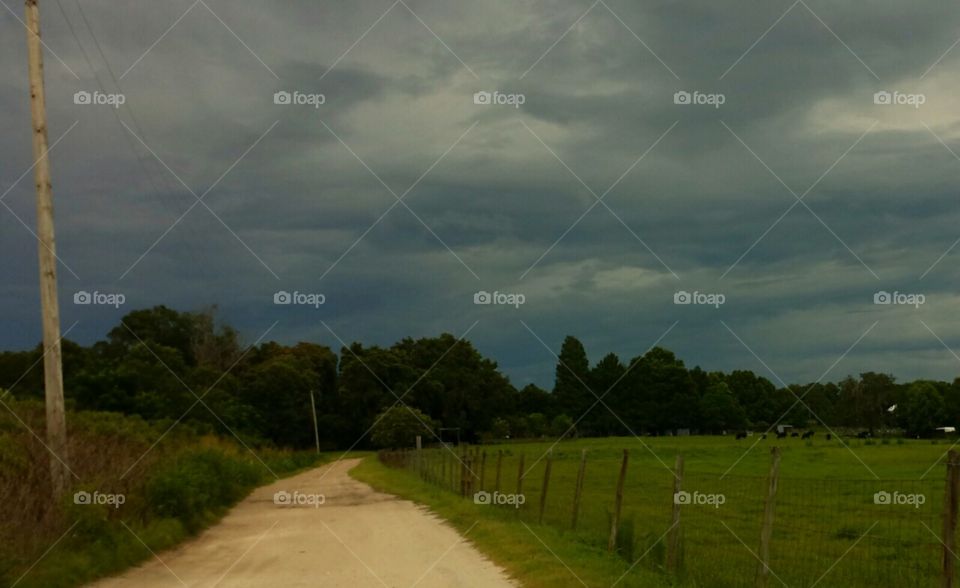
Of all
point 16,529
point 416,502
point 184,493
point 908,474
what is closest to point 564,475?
point 908,474

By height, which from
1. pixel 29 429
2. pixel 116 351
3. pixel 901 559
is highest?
pixel 116 351

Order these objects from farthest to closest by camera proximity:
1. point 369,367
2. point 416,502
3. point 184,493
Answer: point 369,367 → point 416,502 → point 184,493

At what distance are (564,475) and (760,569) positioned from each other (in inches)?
1336

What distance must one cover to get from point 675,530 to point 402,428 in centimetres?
6289

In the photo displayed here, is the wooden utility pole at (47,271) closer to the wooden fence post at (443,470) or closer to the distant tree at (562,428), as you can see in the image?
the wooden fence post at (443,470)

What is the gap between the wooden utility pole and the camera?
1574 centimetres

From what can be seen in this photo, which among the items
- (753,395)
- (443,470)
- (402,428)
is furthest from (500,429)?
(443,470)

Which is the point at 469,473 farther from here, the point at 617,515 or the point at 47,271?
the point at 47,271

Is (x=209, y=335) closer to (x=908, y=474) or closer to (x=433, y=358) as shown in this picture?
(x=433, y=358)

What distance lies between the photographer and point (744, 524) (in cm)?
2339

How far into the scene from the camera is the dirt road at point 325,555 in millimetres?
12859

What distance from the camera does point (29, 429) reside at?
57.8ft

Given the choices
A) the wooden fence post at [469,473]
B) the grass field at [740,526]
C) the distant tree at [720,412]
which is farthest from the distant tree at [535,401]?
the wooden fence post at [469,473]

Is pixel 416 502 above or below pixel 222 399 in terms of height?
below
